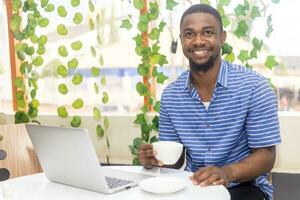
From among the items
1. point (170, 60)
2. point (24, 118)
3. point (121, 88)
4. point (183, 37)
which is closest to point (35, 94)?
point (24, 118)

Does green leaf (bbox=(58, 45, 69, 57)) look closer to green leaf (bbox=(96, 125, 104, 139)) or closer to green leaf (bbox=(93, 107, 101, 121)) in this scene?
green leaf (bbox=(93, 107, 101, 121))

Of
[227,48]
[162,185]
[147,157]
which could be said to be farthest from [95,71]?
[162,185]

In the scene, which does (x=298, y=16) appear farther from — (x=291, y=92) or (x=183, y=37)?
(x=183, y=37)

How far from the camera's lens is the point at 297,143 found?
261cm

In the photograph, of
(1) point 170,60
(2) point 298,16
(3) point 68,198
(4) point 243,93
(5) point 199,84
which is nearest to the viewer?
(3) point 68,198

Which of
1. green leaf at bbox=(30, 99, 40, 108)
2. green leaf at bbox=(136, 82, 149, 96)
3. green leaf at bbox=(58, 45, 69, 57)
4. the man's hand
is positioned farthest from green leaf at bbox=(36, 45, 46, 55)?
the man's hand

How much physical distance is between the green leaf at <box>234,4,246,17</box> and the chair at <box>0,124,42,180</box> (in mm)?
1390

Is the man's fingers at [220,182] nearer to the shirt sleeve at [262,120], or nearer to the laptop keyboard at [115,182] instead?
the laptop keyboard at [115,182]

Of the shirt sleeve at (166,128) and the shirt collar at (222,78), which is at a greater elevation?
the shirt collar at (222,78)

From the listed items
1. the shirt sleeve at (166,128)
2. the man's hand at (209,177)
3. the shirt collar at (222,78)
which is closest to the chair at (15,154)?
the shirt sleeve at (166,128)

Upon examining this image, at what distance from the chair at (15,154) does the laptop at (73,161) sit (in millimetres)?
522

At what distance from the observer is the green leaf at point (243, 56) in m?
2.41

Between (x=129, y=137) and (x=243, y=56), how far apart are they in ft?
3.39

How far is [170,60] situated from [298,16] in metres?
0.86
